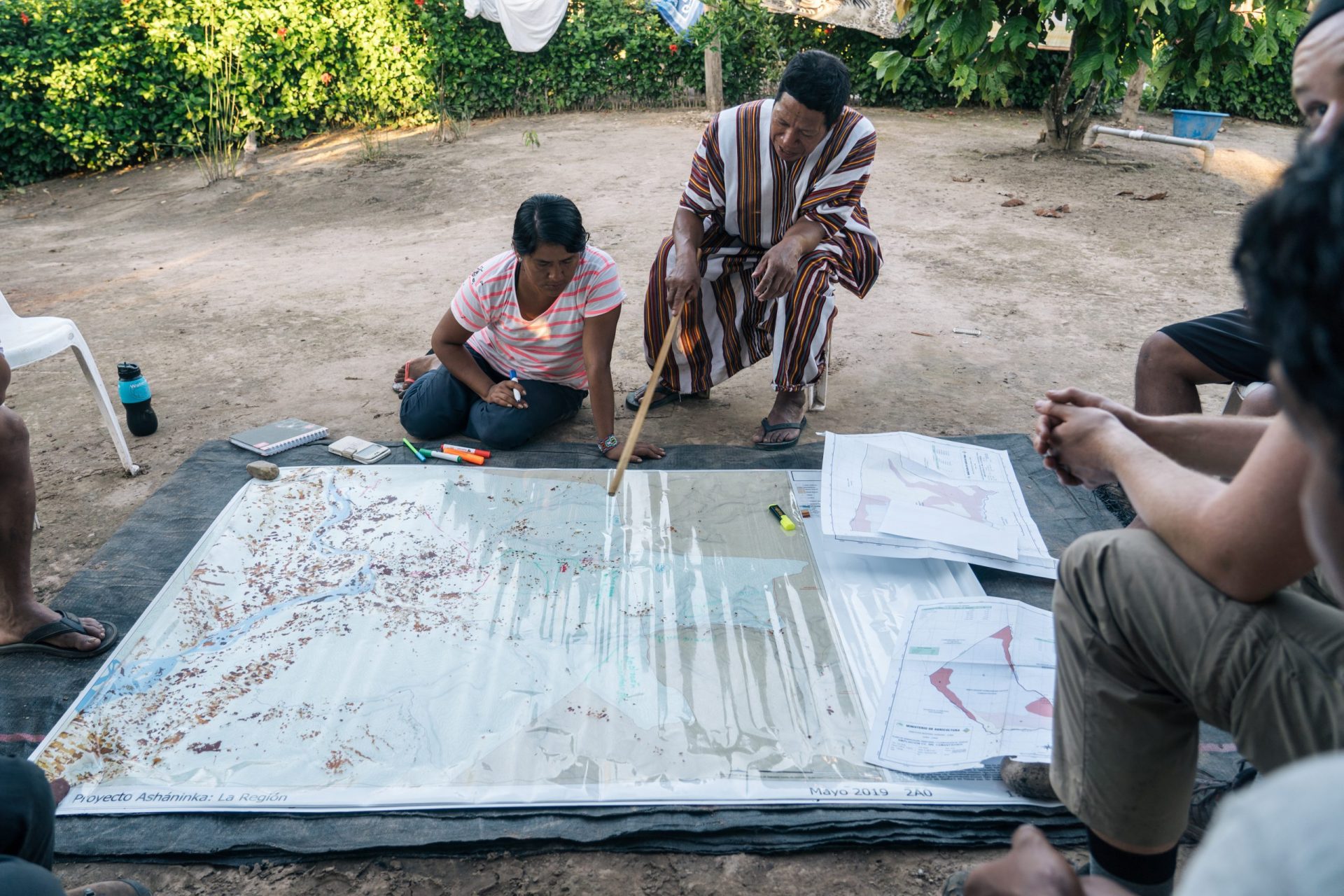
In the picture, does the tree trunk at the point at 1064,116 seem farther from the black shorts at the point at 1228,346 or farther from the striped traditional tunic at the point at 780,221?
the black shorts at the point at 1228,346

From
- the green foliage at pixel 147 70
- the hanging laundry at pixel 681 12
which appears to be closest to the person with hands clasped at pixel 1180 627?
the green foliage at pixel 147 70

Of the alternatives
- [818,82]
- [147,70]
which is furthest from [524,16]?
[818,82]

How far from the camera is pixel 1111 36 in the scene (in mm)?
5793

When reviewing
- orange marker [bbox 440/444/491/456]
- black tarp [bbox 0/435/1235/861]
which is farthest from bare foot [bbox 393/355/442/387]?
black tarp [bbox 0/435/1235/861]

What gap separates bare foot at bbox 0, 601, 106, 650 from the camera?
197 centimetres

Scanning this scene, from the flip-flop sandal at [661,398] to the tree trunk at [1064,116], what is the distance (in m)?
5.00

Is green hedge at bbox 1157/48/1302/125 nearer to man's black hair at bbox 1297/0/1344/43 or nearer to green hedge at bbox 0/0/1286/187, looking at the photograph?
green hedge at bbox 0/0/1286/187

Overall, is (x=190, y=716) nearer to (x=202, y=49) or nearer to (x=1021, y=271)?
(x=1021, y=271)

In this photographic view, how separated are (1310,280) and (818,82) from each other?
222cm

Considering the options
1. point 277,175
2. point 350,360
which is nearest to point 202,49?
point 277,175

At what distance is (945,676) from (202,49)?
26.0 ft

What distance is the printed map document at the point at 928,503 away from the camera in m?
2.25

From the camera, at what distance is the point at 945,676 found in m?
1.87

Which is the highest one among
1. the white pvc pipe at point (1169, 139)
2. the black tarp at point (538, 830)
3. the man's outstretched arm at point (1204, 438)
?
the white pvc pipe at point (1169, 139)
